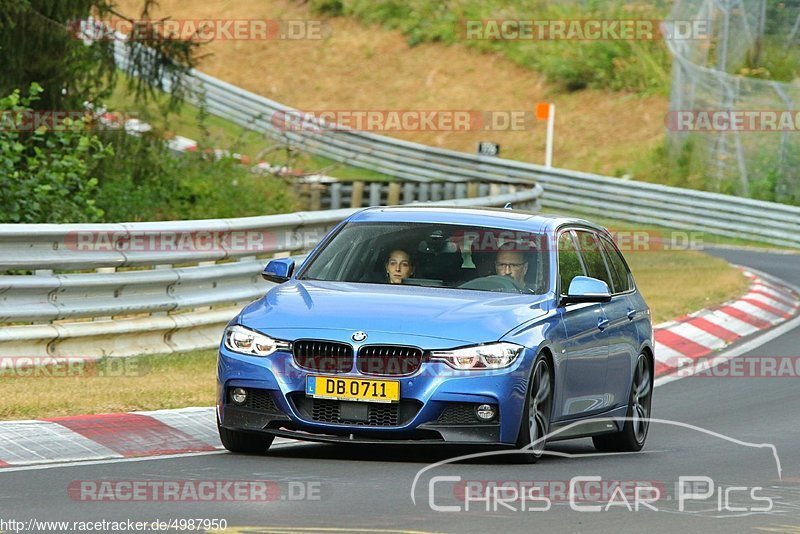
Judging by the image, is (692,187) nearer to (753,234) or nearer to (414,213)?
(753,234)

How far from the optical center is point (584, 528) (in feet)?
24.0

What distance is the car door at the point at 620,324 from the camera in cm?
1090

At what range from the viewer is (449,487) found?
327 inches

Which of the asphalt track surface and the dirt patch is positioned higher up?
the asphalt track surface

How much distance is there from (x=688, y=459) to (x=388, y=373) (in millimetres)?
2257

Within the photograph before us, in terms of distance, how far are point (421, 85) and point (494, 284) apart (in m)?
42.0

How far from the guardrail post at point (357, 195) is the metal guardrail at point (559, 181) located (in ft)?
2.11

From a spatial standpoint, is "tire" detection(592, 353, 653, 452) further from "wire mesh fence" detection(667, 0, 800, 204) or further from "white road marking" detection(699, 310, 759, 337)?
"wire mesh fence" detection(667, 0, 800, 204)

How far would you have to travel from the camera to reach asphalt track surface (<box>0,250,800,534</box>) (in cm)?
734

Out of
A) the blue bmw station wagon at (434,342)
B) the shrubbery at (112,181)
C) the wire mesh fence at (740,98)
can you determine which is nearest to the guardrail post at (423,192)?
the shrubbery at (112,181)

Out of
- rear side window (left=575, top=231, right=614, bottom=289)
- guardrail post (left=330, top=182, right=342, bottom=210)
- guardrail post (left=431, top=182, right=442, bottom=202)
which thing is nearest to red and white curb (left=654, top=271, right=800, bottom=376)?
rear side window (left=575, top=231, right=614, bottom=289)

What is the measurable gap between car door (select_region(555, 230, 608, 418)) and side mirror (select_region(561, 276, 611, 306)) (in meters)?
0.08

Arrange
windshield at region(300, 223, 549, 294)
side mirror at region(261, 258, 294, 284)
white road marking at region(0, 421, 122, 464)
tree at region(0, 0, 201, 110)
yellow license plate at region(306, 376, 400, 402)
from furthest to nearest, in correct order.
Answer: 1. tree at region(0, 0, 201, 110)
2. side mirror at region(261, 258, 294, 284)
3. windshield at region(300, 223, 549, 294)
4. white road marking at region(0, 421, 122, 464)
5. yellow license plate at region(306, 376, 400, 402)

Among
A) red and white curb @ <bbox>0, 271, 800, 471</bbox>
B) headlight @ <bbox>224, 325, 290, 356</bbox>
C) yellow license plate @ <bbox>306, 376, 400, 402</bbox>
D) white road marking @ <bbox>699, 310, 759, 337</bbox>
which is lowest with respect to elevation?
white road marking @ <bbox>699, 310, 759, 337</bbox>
